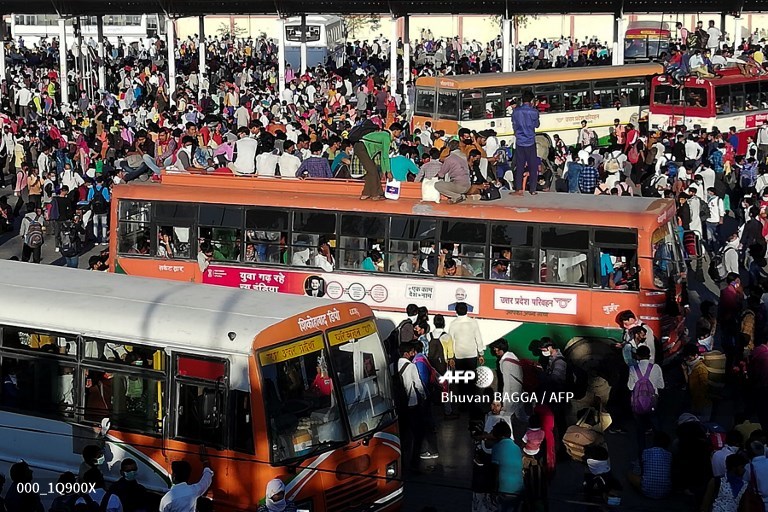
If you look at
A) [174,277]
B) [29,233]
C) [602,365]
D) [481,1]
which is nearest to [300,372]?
[602,365]

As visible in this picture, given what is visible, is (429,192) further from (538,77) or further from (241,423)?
(538,77)

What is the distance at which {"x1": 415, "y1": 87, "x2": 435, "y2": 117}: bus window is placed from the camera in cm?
3184

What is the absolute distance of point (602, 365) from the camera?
15.3m

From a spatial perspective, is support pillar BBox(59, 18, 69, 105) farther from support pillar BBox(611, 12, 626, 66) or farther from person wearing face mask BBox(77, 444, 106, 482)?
person wearing face mask BBox(77, 444, 106, 482)

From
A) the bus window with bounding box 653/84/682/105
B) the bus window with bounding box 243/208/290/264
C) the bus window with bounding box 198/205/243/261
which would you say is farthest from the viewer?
the bus window with bounding box 653/84/682/105

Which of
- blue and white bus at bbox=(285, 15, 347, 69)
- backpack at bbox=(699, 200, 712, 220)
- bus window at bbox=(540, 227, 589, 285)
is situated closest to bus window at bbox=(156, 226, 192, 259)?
bus window at bbox=(540, 227, 589, 285)

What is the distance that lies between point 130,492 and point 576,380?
6065 millimetres

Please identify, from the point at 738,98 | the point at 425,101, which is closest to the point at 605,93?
the point at 738,98

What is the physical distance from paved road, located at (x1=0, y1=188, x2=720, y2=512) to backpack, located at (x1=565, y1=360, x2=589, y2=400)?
0.62 m

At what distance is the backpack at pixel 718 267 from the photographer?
1930 cm

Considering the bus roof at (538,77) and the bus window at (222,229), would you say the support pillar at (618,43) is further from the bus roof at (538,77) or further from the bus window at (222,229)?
the bus window at (222,229)

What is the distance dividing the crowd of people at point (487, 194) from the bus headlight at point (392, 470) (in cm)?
78

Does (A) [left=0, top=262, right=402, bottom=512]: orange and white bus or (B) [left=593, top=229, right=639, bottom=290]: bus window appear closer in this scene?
(A) [left=0, top=262, right=402, bottom=512]: orange and white bus

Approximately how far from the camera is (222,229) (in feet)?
55.4
